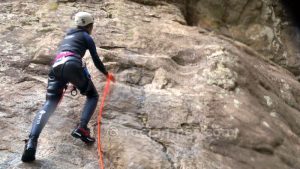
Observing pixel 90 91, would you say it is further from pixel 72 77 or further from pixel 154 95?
pixel 154 95

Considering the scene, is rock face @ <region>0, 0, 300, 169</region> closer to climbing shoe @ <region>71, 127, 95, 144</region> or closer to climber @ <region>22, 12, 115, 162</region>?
climbing shoe @ <region>71, 127, 95, 144</region>

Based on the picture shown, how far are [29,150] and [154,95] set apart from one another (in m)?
2.96

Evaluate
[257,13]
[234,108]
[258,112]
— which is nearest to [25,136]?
[234,108]

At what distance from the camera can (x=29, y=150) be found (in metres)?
6.60

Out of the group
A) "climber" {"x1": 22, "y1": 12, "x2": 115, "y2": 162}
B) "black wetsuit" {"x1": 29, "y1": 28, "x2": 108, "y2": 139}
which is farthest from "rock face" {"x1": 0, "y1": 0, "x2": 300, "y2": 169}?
"black wetsuit" {"x1": 29, "y1": 28, "x2": 108, "y2": 139}

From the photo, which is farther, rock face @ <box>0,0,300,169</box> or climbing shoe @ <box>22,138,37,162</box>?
rock face @ <box>0,0,300,169</box>

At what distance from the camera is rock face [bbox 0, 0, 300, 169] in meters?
7.53

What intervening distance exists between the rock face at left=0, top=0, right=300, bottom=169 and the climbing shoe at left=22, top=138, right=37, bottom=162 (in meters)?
0.14

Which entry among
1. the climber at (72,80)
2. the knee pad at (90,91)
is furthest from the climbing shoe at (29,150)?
the knee pad at (90,91)

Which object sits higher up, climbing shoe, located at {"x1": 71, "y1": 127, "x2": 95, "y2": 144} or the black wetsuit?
the black wetsuit

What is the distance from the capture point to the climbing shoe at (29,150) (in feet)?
21.7

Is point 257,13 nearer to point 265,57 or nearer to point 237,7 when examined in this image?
point 237,7

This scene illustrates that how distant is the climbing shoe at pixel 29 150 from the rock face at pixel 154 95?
0.14 meters

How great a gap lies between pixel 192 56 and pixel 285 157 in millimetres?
2991
